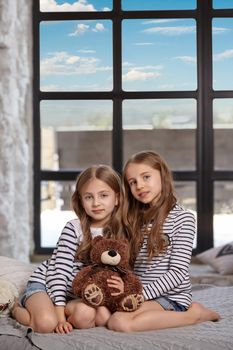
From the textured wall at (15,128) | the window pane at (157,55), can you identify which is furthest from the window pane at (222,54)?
the textured wall at (15,128)

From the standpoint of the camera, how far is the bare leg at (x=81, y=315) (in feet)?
8.02

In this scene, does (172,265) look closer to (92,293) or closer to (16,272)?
(92,293)

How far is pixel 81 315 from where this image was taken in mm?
2443

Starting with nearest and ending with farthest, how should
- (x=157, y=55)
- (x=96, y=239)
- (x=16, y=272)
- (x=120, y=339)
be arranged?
(x=120, y=339) < (x=96, y=239) < (x=16, y=272) < (x=157, y=55)

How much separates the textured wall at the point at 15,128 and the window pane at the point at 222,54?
1041mm

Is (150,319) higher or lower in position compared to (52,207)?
lower

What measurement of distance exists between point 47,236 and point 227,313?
177 centimetres

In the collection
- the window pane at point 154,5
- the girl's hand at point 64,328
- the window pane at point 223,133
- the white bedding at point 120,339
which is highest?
the window pane at point 154,5

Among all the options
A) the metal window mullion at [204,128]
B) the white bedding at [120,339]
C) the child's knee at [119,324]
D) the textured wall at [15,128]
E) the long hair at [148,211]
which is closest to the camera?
the white bedding at [120,339]

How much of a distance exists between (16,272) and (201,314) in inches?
30.8

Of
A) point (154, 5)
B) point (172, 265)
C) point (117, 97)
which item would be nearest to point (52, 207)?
point (117, 97)

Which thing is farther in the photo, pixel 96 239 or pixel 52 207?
pixel 52 207

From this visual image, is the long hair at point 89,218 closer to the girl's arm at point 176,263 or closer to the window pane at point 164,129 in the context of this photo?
the girl's arm at point 176,263

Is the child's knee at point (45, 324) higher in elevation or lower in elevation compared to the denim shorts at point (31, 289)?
lower
